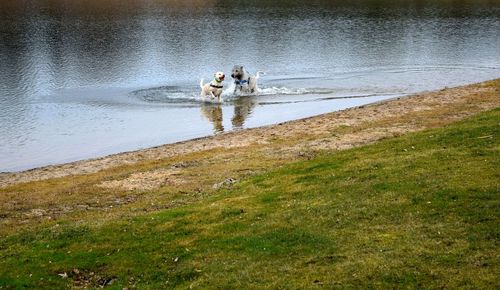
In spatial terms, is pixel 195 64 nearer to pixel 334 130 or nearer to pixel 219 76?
pixel 219 76

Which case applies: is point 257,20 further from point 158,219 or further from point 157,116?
point 158,219

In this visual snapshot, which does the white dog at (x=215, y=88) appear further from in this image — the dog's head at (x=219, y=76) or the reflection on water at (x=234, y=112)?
the reflection on water at (x=234, y=112)

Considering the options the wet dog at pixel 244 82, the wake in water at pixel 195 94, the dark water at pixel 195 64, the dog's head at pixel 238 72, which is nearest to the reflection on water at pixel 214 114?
the dark water at pixel 195 64

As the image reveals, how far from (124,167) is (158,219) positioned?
35.5 ft

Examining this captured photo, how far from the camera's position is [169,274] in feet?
44.5

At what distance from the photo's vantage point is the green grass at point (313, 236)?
1229 centimetres

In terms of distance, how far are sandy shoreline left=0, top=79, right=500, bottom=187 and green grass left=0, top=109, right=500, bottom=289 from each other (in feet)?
26.5

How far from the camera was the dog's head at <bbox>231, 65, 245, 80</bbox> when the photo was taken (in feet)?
137

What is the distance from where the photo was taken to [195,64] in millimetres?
53594

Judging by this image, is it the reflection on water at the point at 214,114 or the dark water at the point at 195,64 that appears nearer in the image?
the reflection on water at the point at 214,114

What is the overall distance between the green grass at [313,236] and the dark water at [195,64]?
14.8 m

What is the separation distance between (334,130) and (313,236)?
16.9m

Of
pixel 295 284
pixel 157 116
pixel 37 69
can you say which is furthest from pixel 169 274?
pixel 37 69

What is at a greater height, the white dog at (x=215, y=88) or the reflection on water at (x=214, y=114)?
the white dog at (x=215, y=88)
